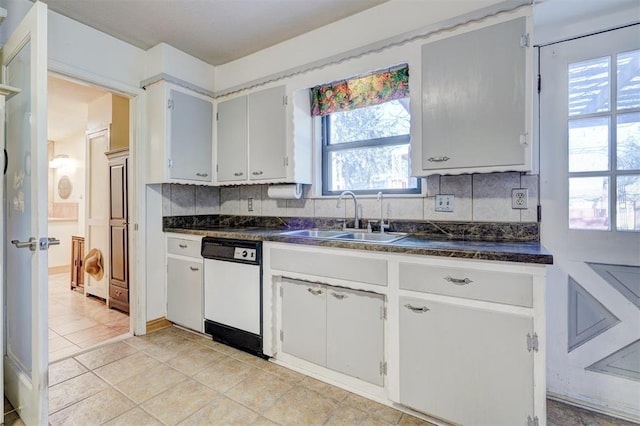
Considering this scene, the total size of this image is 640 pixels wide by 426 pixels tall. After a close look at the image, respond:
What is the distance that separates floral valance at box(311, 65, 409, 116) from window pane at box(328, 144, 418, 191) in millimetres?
360

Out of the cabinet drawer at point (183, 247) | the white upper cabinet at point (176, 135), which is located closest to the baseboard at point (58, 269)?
the cabinet drawer at point (183, 247)

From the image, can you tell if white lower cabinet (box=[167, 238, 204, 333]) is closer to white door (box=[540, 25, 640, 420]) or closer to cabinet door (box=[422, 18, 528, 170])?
cabinet door (box=[422, 18, 528, 170])

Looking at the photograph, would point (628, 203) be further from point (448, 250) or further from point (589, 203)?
point (448, 250)

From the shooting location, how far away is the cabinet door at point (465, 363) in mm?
1362

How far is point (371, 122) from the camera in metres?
2.53

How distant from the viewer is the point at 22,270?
1.65 meters

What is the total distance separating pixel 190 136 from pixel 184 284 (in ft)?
4.23

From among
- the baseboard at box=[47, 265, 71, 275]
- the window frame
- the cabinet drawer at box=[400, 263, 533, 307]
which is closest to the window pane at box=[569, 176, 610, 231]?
the cabinet drawer at box=[400, 263, 533, 307]

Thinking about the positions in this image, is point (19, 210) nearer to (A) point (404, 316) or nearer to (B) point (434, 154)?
(A) point (404, 316)

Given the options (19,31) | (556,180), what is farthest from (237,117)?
(556,180)

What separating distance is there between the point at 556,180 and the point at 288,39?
2122 millimetres

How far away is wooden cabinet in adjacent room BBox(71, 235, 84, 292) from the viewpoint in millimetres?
4098

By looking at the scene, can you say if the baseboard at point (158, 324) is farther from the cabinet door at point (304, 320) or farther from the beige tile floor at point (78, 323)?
the cabinet door at point (304, 320)

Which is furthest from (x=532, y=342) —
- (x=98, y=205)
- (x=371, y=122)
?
(x=98, y=205)
